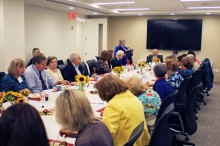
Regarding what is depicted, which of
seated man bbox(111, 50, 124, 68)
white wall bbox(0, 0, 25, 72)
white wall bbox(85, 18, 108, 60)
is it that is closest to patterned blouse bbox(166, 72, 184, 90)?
seated man bbox(111, 50, 124, 68)

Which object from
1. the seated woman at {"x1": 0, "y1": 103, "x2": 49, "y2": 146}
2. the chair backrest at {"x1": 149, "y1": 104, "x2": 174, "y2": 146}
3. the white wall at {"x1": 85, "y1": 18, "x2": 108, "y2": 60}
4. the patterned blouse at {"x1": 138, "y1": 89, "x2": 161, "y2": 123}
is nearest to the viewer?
the seated woman at {"x1": 0, "y1": 103, "x2": 49, "y2": 146}

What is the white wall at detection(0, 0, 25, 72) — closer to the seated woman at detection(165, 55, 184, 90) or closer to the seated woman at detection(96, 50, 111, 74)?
the seated woman at detection(96, 50, 111, 74)

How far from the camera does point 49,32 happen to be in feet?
30.1

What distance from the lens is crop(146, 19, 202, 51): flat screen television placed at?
1070 centimetres

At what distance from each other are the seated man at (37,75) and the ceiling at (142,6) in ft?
10.5

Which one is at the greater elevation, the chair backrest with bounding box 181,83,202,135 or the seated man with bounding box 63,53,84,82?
the seated man with bounding box 63,53,84,82

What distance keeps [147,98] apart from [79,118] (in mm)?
1337

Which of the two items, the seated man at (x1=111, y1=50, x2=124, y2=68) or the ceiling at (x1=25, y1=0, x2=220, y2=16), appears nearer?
the ceiling at (x1=25, y1=0, x2=220, y2=16)

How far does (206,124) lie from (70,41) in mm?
6683

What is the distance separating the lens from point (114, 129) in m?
2.29

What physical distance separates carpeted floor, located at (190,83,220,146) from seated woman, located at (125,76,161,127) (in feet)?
5.39

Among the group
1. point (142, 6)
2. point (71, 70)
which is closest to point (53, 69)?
point (71, 70)

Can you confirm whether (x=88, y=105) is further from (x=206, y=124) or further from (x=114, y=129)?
(x=206, y=124)

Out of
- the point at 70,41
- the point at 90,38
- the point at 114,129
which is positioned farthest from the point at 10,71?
the point at 90,38
